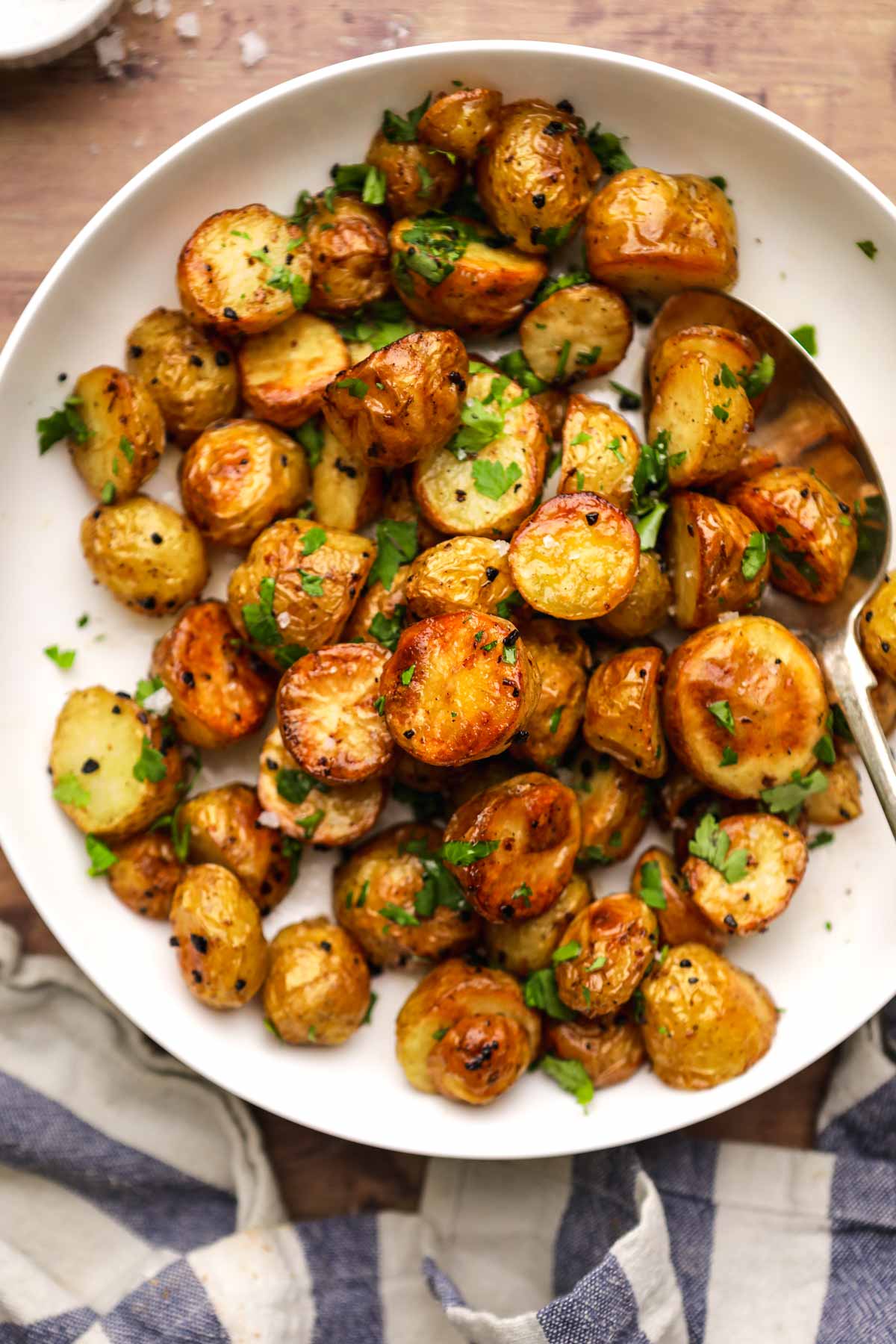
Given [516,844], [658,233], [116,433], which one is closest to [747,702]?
[516,844]

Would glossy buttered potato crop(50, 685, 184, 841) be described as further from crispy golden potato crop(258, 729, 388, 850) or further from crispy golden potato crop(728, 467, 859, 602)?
crispy golden potato crop(728, 467, 859, 602)

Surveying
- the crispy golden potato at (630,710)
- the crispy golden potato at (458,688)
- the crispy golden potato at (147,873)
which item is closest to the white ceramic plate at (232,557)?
the crispy golden potato at (147,873)

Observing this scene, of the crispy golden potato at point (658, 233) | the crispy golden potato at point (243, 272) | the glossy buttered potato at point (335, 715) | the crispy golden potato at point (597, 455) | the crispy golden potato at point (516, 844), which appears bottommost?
the crispy golden potato at point (516, 844)

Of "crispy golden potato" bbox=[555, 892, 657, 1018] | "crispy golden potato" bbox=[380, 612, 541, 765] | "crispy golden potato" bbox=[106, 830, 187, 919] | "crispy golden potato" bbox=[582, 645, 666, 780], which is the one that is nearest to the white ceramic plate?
"crispy golden potato" bbox=[106, 830, 187, 919]

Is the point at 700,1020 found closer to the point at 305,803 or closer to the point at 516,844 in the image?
the point at 516,844

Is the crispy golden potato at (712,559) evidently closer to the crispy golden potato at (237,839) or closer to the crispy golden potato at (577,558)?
the crispy golden potato at (577,558)

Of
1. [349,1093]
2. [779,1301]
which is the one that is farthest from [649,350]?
[779,1301]

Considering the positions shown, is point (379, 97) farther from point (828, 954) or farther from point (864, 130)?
point (828, 954)
